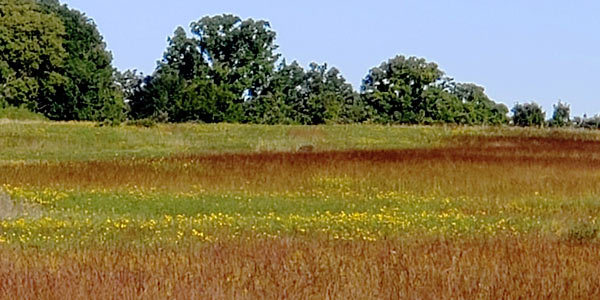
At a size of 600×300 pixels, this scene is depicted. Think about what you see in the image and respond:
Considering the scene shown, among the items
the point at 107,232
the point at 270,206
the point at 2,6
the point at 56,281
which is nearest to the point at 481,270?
the point at 56,281

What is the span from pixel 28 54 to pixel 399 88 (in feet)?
130

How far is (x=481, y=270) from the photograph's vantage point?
31.2 feet

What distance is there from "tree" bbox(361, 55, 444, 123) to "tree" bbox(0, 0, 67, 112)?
112 feet

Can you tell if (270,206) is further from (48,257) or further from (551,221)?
(48,257)

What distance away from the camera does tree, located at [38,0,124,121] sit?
81250mm

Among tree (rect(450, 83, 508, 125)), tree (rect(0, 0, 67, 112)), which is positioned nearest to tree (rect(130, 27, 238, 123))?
tree (rect(0, 0, 67, 112))

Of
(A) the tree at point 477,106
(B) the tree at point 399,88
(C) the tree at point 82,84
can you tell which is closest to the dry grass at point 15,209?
(C) the tree at point 82,84

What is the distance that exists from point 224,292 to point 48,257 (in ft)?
10.5

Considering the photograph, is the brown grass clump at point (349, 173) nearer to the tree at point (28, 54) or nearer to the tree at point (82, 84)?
the tree at point (28, 54)

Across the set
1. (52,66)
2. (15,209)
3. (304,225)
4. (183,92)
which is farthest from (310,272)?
(52,66)

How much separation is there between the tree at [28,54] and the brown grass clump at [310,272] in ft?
230

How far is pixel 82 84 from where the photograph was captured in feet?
271

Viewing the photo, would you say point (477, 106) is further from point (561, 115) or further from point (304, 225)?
point (304, 225)

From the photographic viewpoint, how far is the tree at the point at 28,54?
7738 cm
